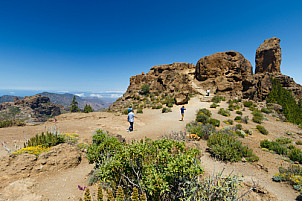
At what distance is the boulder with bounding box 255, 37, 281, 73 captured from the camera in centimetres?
4056

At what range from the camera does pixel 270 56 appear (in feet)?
135

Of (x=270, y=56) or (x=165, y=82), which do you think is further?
(x=270, y=56)

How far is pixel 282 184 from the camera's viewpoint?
432cm

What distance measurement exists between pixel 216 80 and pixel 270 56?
30905 mm

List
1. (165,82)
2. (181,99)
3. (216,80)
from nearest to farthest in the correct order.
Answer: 1. (181,99)
2. (216,80)
3. (165,82)

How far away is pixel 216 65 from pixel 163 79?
11.5 meters

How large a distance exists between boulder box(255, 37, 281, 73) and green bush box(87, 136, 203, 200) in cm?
5524

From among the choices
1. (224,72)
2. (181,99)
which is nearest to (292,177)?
(181,99)

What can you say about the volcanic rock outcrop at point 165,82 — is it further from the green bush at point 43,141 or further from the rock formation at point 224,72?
the green bush at point 43,141

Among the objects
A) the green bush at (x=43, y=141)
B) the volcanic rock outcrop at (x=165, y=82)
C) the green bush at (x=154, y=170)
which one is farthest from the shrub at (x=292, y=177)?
the volcanic rock outcrop at (x=165, y=82)

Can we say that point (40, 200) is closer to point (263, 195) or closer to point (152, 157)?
point (152, 157)

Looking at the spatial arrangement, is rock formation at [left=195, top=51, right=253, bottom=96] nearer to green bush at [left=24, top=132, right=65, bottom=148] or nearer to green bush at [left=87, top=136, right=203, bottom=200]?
green bush at [left=87, top=136, right=203, bottom=200]

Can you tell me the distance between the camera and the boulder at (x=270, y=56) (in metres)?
40.6

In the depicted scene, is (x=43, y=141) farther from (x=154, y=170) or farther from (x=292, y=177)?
(x=292, y=177)
